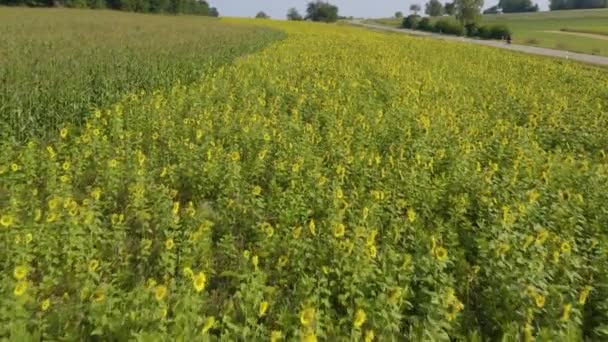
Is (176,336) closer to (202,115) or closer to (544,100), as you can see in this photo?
(202,115)

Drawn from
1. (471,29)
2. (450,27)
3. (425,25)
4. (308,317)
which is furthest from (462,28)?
(308,317)

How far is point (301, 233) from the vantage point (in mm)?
3619

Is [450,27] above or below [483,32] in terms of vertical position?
above

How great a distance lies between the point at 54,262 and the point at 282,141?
3.21 meters

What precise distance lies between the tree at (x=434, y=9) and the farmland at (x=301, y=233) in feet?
396

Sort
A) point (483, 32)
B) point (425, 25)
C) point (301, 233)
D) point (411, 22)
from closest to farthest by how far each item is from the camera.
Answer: point (301, 233)
point (483, 32)
point (425, 25)
point (411, 22)

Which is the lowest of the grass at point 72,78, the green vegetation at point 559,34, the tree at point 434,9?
the grass at point 72,78

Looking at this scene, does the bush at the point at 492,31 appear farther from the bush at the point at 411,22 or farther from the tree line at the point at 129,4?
the tree line at the point at 129,4

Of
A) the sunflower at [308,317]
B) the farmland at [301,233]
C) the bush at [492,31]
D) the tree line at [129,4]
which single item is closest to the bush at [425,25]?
the bush at [492,31]

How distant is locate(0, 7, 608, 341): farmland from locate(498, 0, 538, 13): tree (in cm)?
16291

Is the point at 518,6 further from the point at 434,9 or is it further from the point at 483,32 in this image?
the point at 483,32

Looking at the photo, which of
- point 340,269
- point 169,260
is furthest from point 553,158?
point 169,260

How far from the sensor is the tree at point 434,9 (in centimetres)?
11725

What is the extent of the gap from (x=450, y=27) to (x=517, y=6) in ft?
348
